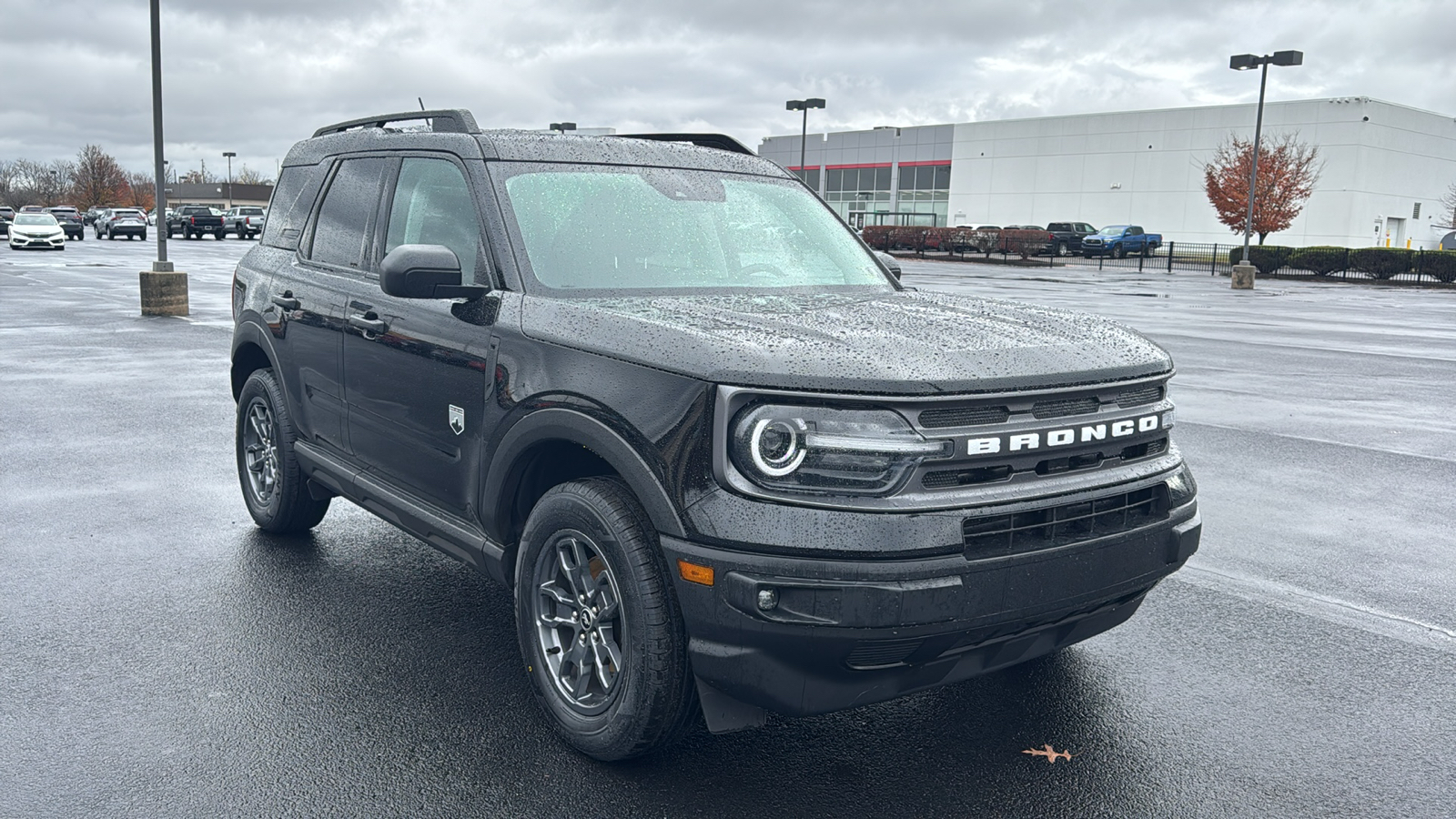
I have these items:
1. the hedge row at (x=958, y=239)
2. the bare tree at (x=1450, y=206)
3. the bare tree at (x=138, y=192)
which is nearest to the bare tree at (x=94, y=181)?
the bare tree at (x=138, y=192)

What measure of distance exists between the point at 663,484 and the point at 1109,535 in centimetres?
128

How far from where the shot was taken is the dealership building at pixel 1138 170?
211 feet

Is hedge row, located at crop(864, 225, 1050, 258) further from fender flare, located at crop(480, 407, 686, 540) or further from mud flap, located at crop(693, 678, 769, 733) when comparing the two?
mud flap, located at crop(693, 678, 769, 733)

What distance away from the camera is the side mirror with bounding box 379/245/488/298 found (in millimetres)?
3736

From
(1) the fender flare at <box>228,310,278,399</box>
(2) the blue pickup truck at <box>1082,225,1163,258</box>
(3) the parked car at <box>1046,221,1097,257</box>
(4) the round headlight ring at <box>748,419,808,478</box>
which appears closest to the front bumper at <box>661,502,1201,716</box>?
(4) the round headlight ring at <box>748,419,808,478</box>

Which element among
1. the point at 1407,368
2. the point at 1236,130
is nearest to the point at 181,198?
the point at 1236,130

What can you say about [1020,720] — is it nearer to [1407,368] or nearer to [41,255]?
[1407,368]

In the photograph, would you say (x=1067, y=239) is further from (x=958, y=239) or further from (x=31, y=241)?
(x=31, y=241)

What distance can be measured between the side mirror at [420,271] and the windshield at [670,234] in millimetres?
283

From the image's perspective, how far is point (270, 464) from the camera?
19.3ft

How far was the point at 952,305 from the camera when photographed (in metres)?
4.08

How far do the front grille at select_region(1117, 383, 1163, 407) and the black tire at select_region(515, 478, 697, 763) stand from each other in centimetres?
146

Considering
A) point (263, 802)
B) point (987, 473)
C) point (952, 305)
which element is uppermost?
point (952, 305)

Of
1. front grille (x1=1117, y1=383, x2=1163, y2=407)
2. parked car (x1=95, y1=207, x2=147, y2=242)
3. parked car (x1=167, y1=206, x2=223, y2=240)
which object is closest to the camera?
front grille (x1=1117, y1=383, x2=1163, y2=407)
